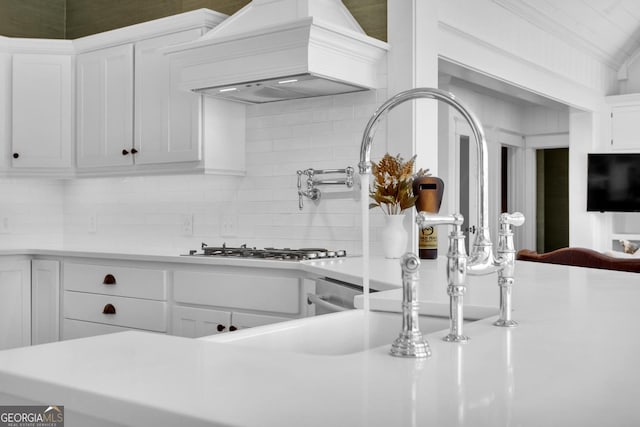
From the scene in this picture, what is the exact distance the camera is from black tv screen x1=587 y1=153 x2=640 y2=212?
7.53m

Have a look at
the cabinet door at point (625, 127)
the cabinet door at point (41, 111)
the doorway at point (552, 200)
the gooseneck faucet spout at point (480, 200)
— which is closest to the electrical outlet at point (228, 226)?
the cabinet door at point (41, 111)

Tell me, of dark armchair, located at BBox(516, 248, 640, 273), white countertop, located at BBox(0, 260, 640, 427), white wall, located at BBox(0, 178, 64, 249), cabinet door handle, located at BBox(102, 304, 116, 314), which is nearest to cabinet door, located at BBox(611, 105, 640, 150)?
dark armchair, located at BBox(516, 248, 640, 273)

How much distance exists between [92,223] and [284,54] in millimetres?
2549

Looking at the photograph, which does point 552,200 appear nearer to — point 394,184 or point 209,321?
point 394,184

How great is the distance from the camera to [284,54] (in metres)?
3.54

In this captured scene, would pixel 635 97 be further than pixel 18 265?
Yes

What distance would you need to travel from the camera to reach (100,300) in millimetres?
4148

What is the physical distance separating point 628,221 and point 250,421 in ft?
27.1

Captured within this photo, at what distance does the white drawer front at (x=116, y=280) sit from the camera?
3857 mm

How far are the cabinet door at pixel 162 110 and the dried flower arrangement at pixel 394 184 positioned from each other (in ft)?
4.31

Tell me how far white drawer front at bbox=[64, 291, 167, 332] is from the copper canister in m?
1.47

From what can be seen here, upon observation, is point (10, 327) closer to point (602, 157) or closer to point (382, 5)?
point (382, 5)

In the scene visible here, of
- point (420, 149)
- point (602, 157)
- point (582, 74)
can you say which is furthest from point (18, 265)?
point (602, 157)

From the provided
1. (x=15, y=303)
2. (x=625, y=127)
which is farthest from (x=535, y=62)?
(x=15, y=303)
